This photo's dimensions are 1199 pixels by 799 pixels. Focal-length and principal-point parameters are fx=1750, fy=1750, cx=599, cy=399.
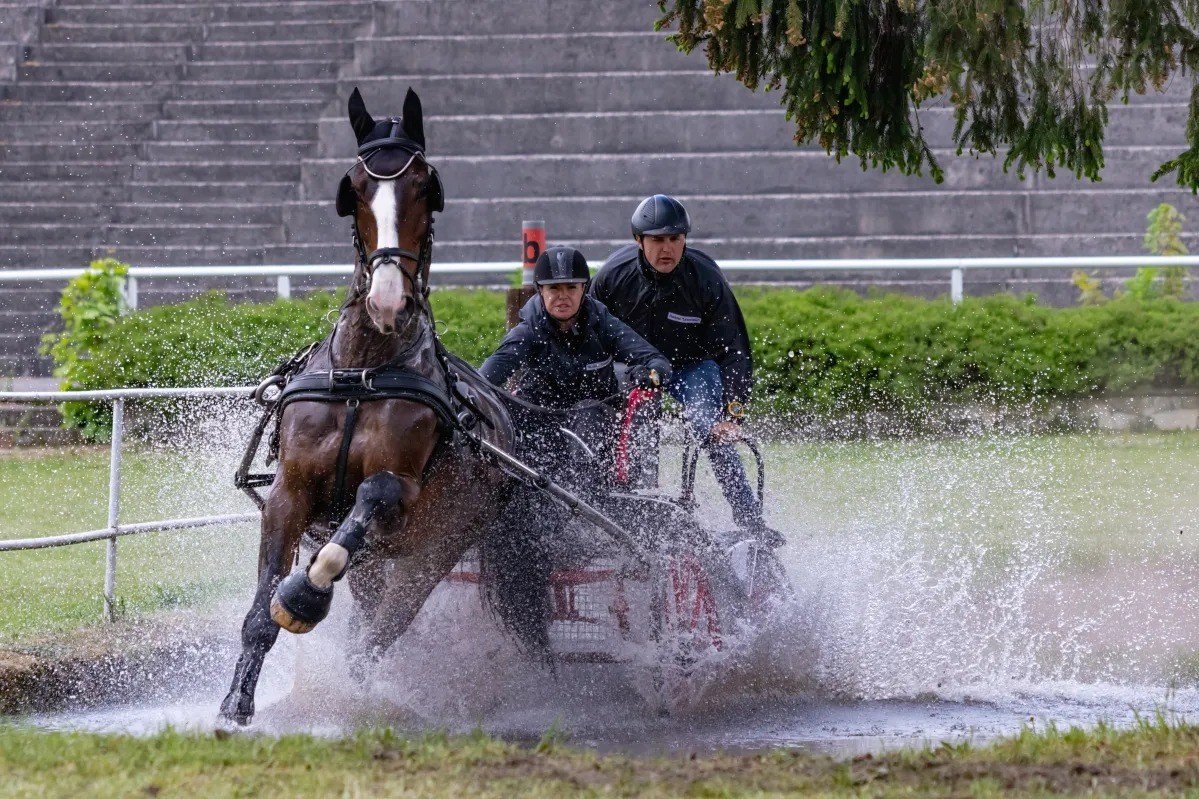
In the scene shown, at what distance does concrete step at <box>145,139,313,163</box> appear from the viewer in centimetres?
1945

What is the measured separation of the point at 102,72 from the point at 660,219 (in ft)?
48.0

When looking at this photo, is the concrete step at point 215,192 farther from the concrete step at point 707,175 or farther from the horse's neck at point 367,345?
the horse's neck at point 367,345

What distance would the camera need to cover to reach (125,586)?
943 cm

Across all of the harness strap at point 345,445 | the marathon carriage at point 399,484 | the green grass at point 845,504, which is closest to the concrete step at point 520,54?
the green grass at point 845,504

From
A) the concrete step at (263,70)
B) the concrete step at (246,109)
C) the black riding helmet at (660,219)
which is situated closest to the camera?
the black riding helmet at (660,219)

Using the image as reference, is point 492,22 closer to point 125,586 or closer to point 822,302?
point 822,302

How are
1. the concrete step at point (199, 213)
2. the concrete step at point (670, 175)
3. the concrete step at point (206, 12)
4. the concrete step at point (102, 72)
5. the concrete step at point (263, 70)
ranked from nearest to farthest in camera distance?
1. the concrete step at point (670, 175)
2. the concrete step at point (199, 213)
3. the concrete step at point (263, 70)
4. the concrete step at point (102, 72)
5. the concrete step at point (206, 12)

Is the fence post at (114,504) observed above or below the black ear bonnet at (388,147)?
below

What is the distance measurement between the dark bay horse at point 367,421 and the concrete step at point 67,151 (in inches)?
568

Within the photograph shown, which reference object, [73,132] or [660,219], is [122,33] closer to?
[73,132]

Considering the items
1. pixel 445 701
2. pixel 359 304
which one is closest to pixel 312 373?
pixel 359 304

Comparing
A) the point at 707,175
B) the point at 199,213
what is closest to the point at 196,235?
the point at 199,213

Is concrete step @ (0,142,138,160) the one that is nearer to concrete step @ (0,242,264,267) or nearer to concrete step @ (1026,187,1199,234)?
concrete step @ (0,242,264,267)

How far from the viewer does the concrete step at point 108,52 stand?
2094 centimetres
